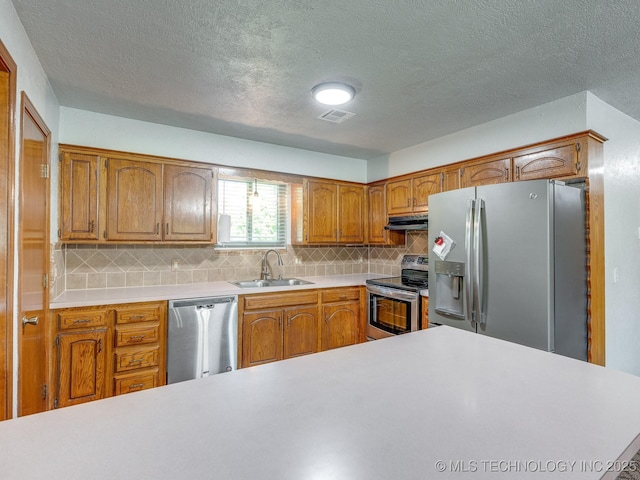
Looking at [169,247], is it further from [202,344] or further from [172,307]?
[202,344]

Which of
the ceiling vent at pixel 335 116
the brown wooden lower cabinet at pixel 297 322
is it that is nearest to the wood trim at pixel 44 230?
the brown wooden lower cabinet at pixel 297 322

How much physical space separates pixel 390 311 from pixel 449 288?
2.66ft

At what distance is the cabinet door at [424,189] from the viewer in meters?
3.37

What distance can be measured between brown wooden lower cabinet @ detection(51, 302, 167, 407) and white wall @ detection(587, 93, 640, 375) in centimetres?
341

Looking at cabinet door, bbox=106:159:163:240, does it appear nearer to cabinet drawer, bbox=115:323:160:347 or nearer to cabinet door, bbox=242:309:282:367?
cabinet drawer, bbox=115:323:160:347

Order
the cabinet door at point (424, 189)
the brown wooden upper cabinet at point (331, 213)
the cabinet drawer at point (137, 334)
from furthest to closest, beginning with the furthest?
the brown wooden upper cabinet at point (331, 213)
the cabinet door at point (424, 189)
the cabinet drawer at point (137, 334)

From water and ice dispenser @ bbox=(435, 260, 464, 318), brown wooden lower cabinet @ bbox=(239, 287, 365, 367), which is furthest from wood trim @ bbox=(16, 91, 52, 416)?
water and ice dispenser @ bbox=(435, 260, 464, 318)

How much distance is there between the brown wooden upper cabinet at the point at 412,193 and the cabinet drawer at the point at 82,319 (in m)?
2.95

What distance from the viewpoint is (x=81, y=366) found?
239cm

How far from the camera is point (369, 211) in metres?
4.25

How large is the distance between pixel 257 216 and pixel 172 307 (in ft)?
4.76

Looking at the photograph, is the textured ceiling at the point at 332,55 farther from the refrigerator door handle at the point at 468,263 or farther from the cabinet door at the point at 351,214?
the cabinet door at the point at 351,214

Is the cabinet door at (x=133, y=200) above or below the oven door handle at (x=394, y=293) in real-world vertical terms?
above

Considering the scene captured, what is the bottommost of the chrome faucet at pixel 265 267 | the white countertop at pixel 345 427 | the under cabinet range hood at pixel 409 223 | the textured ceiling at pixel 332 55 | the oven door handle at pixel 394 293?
the oven door handle at pixel 394 293
